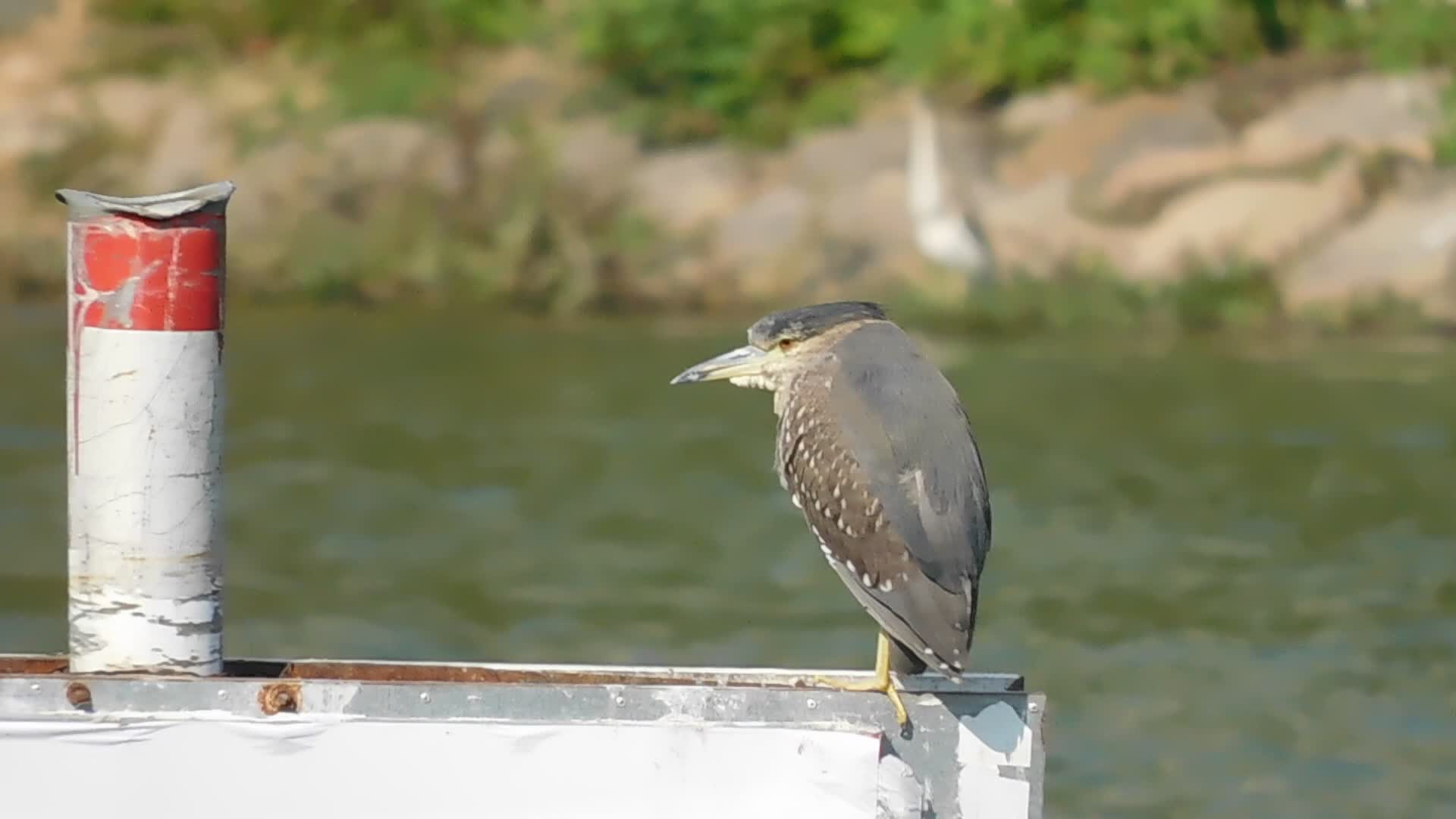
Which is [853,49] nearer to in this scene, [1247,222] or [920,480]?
[1247,222]

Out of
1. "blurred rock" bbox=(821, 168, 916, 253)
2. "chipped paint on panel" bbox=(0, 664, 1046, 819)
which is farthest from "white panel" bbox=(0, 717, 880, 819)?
"blurred rock" bbox=(821, 168, 916, 253)

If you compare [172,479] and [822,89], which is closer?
[172,479]

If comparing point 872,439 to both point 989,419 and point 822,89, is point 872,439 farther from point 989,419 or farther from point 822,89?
point 822,89

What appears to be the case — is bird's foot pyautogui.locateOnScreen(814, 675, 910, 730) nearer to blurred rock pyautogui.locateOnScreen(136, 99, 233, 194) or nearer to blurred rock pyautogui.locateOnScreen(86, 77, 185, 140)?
blurred rock pyautogui.locateOnScreen(136, 99, 233, 194)

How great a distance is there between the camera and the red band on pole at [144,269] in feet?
14.1

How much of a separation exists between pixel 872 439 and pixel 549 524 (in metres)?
7.18

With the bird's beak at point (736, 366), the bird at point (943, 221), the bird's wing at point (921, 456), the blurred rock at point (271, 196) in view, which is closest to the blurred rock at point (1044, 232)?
the bird at point (943, 221)

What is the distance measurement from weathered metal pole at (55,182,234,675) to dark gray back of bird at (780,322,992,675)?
123 cm

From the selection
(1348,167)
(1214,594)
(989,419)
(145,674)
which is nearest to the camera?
(145,674)

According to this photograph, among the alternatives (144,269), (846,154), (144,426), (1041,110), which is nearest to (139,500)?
(144,426)

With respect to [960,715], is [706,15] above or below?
above

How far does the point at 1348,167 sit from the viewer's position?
56.2 feet

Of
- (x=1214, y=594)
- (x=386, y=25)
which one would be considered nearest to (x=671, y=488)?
(x=1214, y=594)

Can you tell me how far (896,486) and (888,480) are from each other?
2 cm
